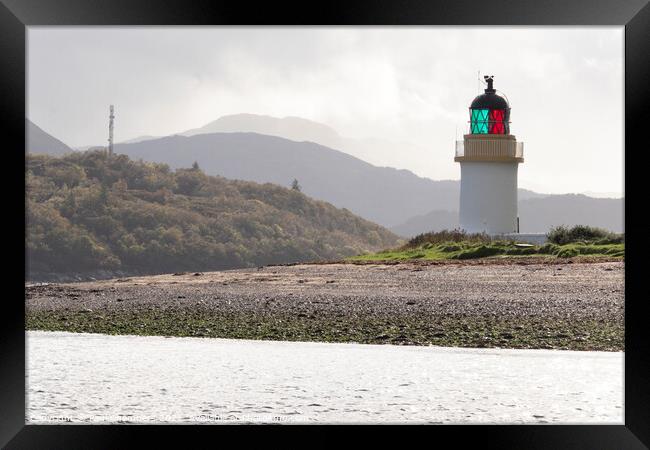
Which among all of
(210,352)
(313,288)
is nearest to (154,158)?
(313,288)

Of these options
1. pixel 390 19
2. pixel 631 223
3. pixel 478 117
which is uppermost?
pixel 478 117

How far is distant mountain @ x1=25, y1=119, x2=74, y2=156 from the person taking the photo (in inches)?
3676

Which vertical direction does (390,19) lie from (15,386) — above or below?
above

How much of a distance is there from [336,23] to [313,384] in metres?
2.83

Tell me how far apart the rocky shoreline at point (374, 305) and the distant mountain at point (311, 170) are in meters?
95.5

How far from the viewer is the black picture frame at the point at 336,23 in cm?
436

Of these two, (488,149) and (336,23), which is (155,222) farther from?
(336,23)

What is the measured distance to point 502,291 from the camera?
15.2 metres

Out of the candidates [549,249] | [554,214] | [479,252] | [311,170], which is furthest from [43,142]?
[549,249]

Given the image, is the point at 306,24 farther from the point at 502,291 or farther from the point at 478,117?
the point at 478,117

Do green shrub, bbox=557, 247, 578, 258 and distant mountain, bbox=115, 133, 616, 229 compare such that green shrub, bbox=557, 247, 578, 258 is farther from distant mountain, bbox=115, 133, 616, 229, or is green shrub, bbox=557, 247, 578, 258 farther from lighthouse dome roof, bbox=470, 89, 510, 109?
distant mountain, bbox=115, 133, 616, 229

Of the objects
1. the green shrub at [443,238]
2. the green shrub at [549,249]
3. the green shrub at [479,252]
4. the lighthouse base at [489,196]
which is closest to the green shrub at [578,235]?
the green shrub at [549,249]

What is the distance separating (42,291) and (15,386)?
14.4 m

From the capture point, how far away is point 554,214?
97.3m
